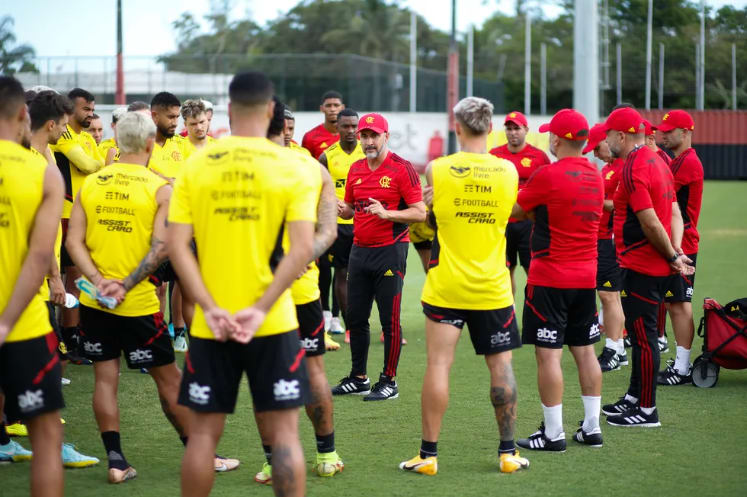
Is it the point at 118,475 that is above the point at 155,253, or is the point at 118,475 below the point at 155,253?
below

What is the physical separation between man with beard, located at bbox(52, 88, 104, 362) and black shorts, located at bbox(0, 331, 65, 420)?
13.7 ft

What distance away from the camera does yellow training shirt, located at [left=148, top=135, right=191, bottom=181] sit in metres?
7.70

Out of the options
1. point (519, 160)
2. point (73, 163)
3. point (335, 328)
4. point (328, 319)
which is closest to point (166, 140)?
point (73, 163)

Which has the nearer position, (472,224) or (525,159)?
(472,224)

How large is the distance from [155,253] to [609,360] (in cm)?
467

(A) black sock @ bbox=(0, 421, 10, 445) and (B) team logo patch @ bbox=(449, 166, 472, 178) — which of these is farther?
(A) black sock @ bbox=(0, 421, 10, 445)

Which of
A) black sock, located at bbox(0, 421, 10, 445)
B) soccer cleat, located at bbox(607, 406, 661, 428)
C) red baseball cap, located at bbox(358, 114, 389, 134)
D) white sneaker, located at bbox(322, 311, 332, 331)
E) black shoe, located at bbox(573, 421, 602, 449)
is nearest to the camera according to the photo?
black sock, located at bbox(0, 421, 10, 445)

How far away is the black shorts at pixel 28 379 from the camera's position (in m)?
4.03

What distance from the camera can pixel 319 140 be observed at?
10.7 m

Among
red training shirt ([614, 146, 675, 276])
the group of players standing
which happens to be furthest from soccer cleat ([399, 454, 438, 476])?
red training shirt ([614, 146, 675, 276])

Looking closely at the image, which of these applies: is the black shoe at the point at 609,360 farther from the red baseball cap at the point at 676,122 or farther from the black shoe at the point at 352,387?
the black shoe at the point at 352,387

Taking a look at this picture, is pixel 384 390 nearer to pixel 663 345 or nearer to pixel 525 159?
pixel 663 345

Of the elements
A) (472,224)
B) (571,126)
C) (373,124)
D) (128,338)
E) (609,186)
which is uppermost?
(373,124)

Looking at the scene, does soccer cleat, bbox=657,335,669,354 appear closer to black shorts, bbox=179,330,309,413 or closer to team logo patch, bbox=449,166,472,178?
team logo patch, bbox=449,166,472,178
